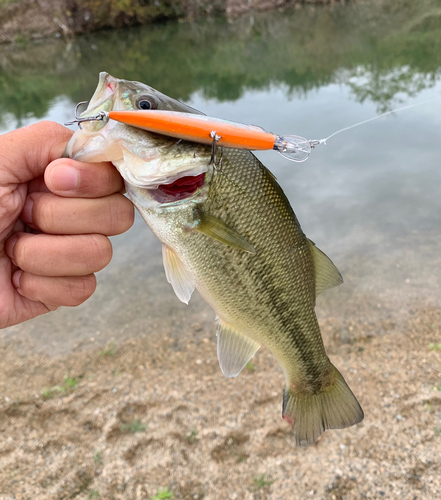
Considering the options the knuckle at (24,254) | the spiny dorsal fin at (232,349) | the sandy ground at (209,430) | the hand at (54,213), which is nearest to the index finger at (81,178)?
the hand at (54,213)

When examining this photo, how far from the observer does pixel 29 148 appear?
1.61 meters

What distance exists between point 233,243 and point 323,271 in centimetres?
69

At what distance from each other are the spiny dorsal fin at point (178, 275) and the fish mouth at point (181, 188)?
0.31 metres

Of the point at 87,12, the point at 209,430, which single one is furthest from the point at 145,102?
the point at 87,12

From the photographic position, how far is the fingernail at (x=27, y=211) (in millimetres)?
1796

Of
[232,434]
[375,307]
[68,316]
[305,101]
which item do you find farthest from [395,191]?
[68,316]

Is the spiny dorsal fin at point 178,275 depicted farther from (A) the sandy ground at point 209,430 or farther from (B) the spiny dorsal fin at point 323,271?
(A) the sandy ground at point 209,430

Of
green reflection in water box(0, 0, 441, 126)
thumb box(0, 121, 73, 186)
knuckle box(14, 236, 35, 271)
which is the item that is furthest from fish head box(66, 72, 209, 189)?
green reflection in water box(0, 0, 441, 126)

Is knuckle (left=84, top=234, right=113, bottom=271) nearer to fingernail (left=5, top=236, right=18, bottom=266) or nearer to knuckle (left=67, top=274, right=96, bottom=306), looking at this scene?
knuckle (left=67, top=274, right=96, bottom=306)

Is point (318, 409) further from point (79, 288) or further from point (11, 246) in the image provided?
point (11, 246)

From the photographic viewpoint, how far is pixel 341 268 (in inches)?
233

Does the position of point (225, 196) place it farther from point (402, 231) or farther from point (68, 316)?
point (402, 231)

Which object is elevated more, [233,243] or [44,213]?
[44,213]

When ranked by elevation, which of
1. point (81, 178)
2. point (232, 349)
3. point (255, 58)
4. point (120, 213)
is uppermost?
point (81, 178)
